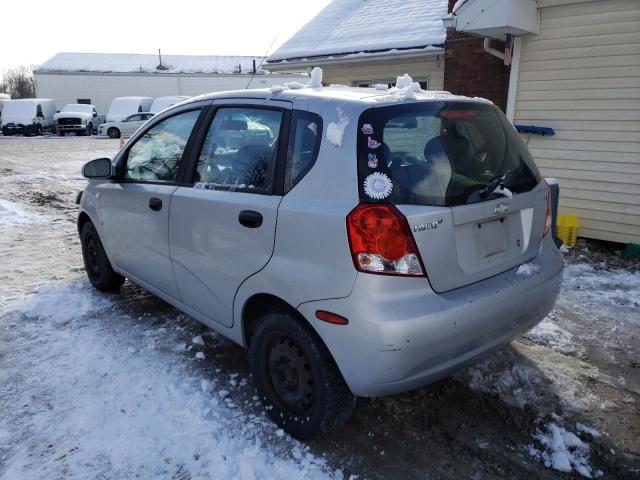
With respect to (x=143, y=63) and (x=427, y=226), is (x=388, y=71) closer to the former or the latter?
(x=427, y=226)

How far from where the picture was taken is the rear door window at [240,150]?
275 cm

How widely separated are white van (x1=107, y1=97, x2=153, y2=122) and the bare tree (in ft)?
144

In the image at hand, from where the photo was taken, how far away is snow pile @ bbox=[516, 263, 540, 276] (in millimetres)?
2747

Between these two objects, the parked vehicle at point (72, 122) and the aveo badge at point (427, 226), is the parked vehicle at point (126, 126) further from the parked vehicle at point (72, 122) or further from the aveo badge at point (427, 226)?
the aveo badge at point (427, 226)

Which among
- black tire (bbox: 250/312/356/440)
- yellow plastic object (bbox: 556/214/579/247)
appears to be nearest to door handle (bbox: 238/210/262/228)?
black tire (bbox: 250/312/356/440)

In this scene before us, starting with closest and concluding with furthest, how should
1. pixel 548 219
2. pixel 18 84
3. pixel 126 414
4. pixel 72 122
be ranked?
1. pixel 126 414
2. pixel 548 219
3. pixel 72 122
4. pixel 18 84

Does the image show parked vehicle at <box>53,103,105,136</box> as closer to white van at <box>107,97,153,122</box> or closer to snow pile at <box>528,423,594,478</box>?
white van at <box>107,97,153,122</box>

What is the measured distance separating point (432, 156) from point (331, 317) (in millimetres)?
905

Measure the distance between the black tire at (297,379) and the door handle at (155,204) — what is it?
1.22 metres

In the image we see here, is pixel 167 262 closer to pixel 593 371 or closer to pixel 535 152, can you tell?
pixel 593 371

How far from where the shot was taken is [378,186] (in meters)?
2.26

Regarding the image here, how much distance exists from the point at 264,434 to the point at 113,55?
153 feet

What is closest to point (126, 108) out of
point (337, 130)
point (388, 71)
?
point (388, 71)

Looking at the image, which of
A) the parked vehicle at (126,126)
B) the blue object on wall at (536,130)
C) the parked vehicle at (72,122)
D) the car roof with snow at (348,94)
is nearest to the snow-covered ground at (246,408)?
the car roof with snow at (348,94)
